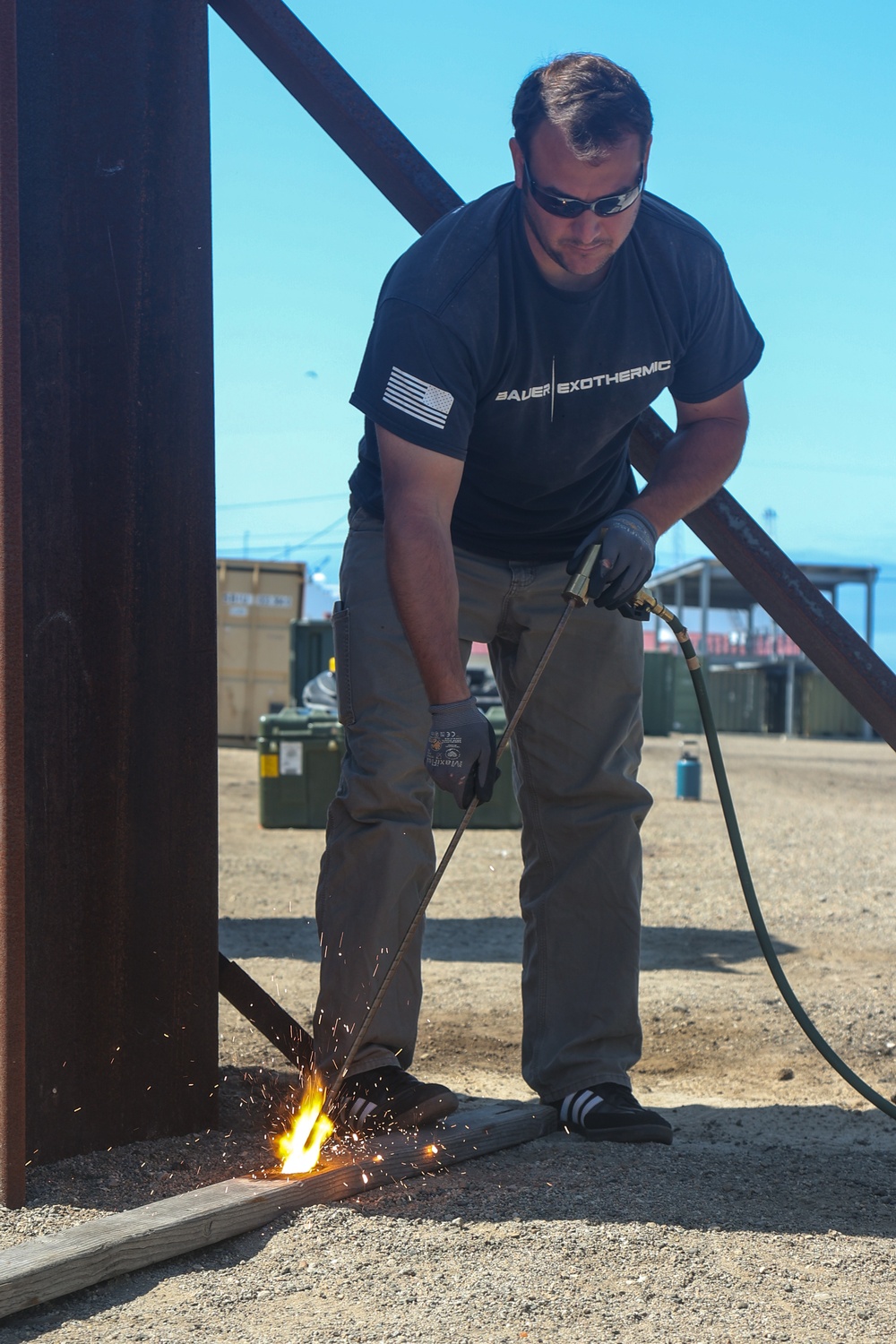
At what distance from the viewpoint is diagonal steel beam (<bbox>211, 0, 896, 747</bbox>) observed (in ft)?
8.32

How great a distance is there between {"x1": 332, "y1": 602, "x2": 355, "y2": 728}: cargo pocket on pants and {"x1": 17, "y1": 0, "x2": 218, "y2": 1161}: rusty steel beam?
25 centimetres

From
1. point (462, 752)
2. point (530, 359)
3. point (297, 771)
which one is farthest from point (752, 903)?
point (297, 771)

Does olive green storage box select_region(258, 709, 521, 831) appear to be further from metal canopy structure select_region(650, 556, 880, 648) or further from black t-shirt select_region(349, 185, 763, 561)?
metal canopy structure select_region(650, 556, 880, 648)

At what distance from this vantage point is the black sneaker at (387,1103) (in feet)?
7.60

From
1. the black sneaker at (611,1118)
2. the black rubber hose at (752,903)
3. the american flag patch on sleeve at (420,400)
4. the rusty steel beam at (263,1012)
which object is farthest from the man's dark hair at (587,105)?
the black sneaker at (611,1118)

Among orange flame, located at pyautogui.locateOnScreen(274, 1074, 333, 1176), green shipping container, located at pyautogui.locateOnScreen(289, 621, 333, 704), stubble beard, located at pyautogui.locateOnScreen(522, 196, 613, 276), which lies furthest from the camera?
green shipping container, located at pyautogui.locateOnScreen(289, 621, 333, 704)

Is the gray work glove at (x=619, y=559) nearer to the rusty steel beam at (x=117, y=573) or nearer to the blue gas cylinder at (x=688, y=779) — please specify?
the rusty steel beam at (x=117, y=573)

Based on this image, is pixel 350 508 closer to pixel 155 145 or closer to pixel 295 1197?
pixel 155 145

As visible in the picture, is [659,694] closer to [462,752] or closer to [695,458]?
[695,458]

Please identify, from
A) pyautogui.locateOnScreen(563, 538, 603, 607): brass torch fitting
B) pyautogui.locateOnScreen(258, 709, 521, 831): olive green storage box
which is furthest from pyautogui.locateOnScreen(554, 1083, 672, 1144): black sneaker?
pyautogui.locateOnScreen(258, 709, 521, 831): olive green storage box

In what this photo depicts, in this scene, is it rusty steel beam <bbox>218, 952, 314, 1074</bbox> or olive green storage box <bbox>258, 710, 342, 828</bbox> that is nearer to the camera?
rusty steel beam <bbox>218, 952, 314, 1074</bbox>

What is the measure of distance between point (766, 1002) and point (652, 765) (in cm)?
1068

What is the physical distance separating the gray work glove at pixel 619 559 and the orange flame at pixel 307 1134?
1041 millimetres

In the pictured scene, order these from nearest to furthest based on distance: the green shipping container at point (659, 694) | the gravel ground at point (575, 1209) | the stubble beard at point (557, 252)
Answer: the gravel ground at point (575, 1209), the stubble beard at point (557, 252), the green shipping container at point (659, 694)
